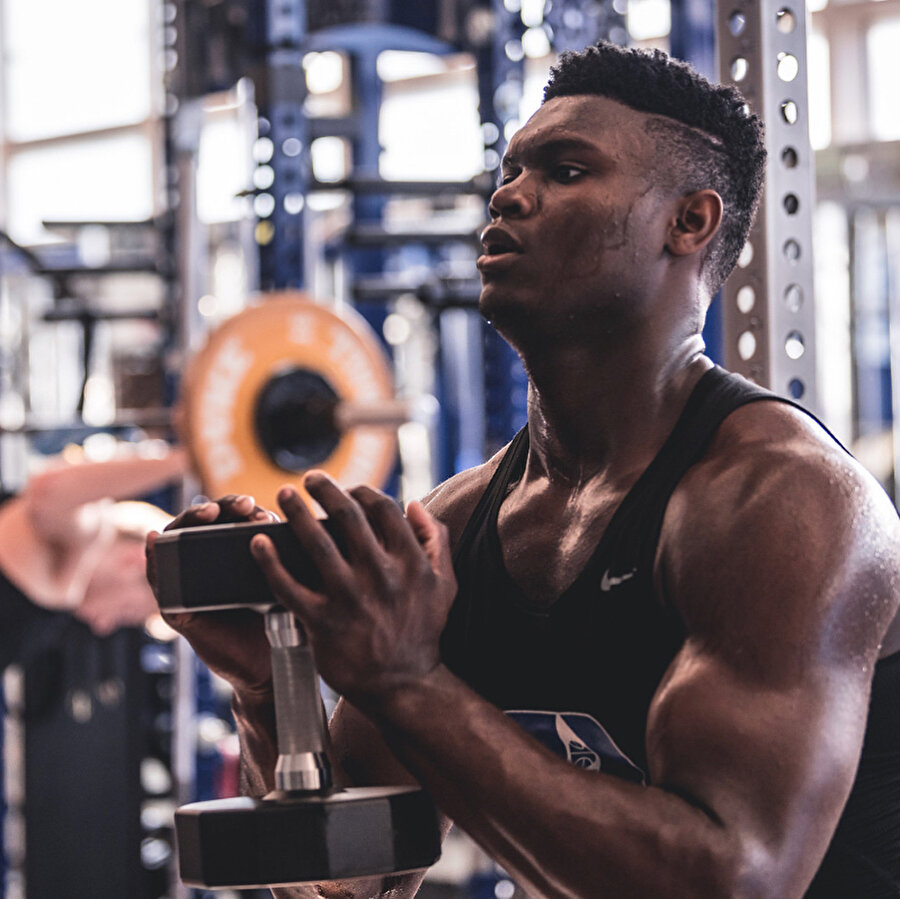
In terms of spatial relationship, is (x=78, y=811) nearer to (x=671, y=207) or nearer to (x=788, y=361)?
(x=788, y=361)

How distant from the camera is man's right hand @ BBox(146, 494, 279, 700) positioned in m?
1.09

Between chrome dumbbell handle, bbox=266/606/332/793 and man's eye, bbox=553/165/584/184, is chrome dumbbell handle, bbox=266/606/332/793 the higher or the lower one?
the lower one

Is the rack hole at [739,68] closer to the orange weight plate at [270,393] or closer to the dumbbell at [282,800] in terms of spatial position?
the dumbbell at [282,800]

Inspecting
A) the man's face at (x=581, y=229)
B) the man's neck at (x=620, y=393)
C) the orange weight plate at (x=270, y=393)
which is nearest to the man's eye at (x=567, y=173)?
the man's face at (x=581, y=229)

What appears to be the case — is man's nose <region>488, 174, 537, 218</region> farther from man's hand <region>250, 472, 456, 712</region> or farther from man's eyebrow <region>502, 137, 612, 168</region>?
man's hand <region>250, 472, 456, 712</region>

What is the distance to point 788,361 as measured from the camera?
153cm

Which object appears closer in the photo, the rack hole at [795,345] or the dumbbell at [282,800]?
the dumbbell at [282,800]

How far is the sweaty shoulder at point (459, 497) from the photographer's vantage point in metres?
1.38

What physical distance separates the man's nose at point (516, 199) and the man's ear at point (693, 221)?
0.13 m

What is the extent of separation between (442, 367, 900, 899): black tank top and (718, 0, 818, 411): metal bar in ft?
1.24

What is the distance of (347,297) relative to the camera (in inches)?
162

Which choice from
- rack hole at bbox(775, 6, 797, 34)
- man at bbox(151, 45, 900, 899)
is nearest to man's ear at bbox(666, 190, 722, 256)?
man at bbox(151, 45, 900, 899)

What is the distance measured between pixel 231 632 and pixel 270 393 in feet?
6.48

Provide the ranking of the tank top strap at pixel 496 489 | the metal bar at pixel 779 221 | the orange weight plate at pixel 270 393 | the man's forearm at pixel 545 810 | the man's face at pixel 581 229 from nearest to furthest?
1. the man's forearm at pixel 545 810
2. the man's face at pixel 581 229
3. the tank top strap at pixel 496 489
4. the metal bar at pixel 779 221
5. the orange weight plate at pixel 270 393
